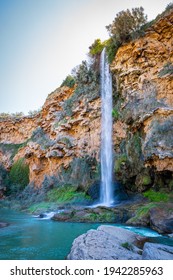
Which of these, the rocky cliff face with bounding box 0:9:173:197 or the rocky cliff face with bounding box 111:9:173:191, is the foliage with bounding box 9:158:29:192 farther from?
the rocky cliff face with bounding box 111:9:173:191

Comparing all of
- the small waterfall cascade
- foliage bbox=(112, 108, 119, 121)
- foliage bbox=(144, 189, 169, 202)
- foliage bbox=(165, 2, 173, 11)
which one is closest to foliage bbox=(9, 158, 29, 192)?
the small waterfall cascade

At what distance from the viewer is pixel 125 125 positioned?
76.6 feet

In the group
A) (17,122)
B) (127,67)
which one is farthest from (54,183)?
(17,122)

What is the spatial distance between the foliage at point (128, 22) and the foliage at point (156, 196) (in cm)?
1469

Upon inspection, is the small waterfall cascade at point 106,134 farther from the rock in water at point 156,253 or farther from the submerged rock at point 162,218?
the rock in water at point 156,253

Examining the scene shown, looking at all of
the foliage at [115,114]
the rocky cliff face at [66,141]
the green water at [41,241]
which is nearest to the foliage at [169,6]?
the foliage at [115,114]

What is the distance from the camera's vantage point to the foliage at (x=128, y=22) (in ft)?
76.2

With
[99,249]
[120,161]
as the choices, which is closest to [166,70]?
[120,161]

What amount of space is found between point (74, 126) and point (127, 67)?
374 inches

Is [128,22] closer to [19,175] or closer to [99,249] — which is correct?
[99,249]

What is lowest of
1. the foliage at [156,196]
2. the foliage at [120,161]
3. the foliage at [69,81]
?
the foliage at [156,196]

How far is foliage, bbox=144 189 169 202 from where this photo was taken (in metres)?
18.0

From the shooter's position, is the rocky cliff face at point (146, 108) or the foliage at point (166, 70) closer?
the rocky cliff face at point (146, 108)
